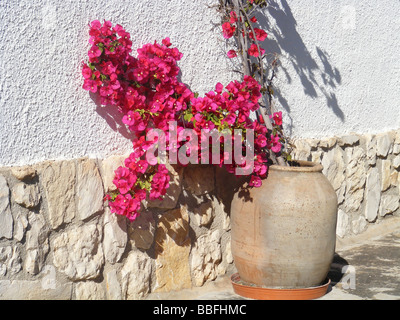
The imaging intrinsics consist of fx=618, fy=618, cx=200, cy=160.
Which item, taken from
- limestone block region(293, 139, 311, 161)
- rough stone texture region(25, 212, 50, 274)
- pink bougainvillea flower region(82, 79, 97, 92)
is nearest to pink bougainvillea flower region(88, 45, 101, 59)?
pink bougainvillea flower region(82, 79, 97, 92)

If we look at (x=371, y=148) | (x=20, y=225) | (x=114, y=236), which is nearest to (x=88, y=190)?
(x=114, y=236)

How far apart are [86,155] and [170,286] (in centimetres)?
86

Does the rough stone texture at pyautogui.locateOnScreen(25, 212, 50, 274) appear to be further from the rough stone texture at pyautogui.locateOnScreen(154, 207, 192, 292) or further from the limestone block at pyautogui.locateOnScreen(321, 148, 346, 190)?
the limestone block at pyautogui.locateOnScreen(321, 148, 346, 190)

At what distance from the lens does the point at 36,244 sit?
105 inches

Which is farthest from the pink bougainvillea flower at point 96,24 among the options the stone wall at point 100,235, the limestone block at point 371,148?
the limestone block at point 371,148

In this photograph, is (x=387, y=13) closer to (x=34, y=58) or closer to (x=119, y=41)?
(x=119, y=41)

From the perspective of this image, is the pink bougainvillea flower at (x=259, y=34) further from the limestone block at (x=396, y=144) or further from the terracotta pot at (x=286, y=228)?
the limestone block at (x=396, y=144)

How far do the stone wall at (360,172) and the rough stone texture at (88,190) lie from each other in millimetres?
1556

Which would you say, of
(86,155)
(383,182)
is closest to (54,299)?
(86,155)

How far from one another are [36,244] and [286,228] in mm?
1202

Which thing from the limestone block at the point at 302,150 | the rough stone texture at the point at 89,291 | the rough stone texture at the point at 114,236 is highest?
the limestone block at the point at 302,150

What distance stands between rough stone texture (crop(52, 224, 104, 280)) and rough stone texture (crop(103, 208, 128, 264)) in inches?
1.5

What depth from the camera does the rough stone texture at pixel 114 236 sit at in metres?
2.96

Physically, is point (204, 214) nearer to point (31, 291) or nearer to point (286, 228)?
point (286, 228)
